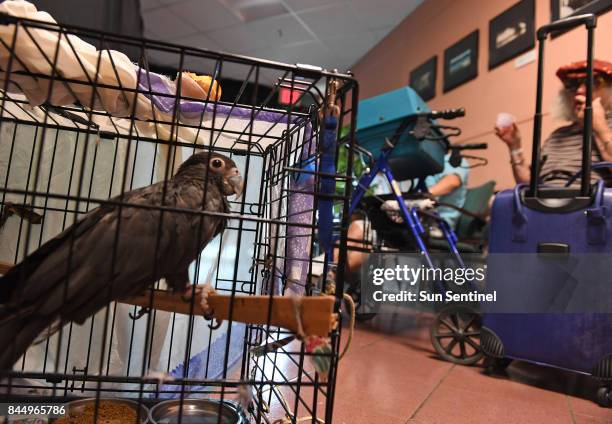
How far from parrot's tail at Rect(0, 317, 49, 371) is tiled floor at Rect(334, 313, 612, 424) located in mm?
766

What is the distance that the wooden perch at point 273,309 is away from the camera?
0.63 metres

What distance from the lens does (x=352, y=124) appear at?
0.71 meters

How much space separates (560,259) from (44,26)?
1.55m

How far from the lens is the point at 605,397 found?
49.2 inches

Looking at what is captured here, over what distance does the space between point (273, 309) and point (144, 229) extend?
0.87ft

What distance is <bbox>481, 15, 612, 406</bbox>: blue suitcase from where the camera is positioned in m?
1.29

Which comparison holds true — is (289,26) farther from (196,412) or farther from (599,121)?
(196,412)

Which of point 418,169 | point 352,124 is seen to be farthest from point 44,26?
point 418,169

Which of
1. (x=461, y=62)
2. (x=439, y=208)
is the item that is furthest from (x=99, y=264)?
(x=461, y=62)

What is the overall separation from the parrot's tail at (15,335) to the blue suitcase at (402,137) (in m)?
1.96

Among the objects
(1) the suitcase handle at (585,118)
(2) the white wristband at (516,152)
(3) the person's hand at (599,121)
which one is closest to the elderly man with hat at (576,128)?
(3) the person's hand at (599,121)

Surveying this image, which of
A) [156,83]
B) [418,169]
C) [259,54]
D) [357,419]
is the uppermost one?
[259,54]

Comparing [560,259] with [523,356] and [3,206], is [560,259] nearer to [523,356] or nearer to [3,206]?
[523,356]

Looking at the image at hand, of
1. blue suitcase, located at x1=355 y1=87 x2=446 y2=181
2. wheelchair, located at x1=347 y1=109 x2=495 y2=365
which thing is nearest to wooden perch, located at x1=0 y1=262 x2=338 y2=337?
wheelchair, located at x1=347 y1=109 x2=495 y2=365
